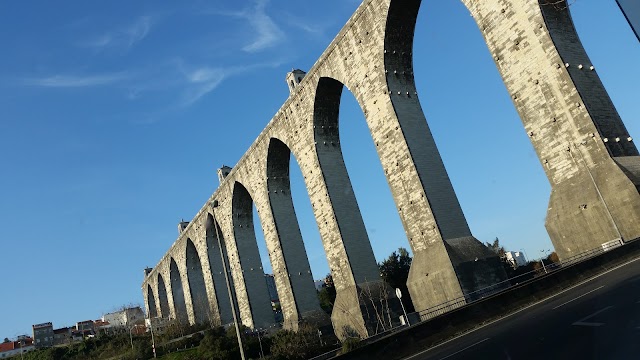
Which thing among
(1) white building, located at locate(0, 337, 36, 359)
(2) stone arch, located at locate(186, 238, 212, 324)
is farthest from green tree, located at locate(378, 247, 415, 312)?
(1) white building, located at locate(0, 337, 36, 359)

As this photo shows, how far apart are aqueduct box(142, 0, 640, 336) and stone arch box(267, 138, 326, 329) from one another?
9 centimetres

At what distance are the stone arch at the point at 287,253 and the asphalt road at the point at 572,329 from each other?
21687 millimetres

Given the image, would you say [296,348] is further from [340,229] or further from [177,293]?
[177,293]

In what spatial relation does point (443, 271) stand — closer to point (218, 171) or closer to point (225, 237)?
point (225, 237)

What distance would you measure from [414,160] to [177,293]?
51.9 meters

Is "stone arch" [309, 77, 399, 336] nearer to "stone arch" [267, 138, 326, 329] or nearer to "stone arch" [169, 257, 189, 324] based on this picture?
"stone arch" [267, 138, 326, 329]

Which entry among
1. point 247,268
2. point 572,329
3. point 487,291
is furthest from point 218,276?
point 572,329

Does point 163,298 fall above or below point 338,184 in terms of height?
above

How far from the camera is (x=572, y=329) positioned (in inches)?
350

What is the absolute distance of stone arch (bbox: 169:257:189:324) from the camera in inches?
2395

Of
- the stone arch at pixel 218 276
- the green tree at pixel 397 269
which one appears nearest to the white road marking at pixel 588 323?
the green tree at pixel 397 269

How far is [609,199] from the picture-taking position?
50.1 feet

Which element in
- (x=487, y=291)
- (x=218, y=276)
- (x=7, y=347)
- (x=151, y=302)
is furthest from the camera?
(x=7, y=347)

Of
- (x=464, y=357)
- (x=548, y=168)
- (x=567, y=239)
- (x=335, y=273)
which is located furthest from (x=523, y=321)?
(x=335, y=273)
